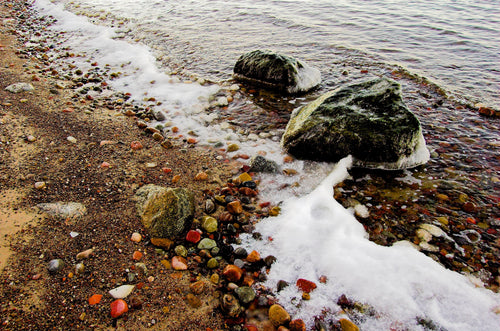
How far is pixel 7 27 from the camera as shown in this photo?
11.4 meters

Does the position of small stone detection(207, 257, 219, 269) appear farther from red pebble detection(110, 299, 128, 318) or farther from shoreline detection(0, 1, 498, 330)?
red pebble detection(110, 299, 128, 318)

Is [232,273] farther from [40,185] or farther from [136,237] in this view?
[40,185]

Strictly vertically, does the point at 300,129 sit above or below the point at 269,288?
above

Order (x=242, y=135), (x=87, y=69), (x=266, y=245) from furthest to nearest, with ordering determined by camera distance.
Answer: (x=87, y=69) → (x=242, y=135) → (x=266, y=245)

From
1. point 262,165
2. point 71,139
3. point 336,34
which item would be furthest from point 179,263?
point 336,34

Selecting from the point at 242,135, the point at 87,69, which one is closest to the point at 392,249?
the point at 242,135

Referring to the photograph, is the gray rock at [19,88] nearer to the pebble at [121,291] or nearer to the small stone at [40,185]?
the small stone at [40,185]

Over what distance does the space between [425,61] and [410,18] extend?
5.32 meters

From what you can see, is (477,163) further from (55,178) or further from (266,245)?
(55,178)

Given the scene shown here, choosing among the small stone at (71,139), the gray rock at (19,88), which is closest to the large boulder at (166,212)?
the small stone at (71,139)

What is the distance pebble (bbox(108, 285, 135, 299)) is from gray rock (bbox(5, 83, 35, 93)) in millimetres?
5934

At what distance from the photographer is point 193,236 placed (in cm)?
315

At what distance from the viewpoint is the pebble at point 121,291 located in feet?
8.09

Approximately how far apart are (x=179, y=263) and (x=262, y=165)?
2095 mm
